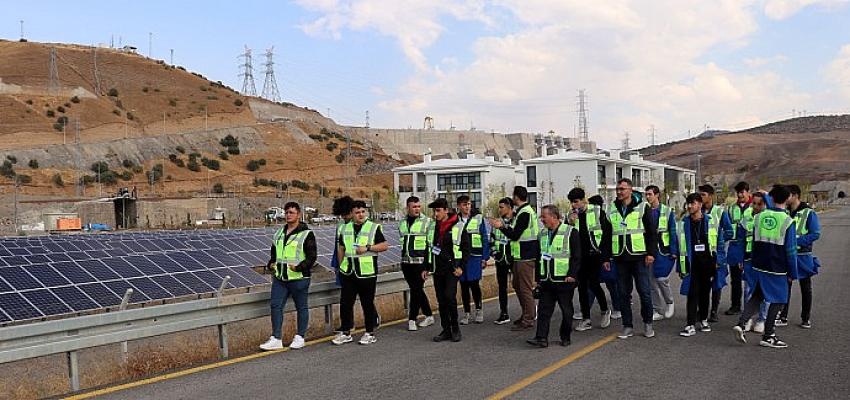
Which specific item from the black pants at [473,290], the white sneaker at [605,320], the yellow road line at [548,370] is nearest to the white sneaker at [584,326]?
→ the white sneaker at [605,320]

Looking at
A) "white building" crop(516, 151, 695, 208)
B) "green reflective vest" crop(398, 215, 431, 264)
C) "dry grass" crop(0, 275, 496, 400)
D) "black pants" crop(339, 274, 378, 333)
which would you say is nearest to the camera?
"dry grass" crop(0, 275, 496, 400)

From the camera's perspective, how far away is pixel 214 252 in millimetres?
19750

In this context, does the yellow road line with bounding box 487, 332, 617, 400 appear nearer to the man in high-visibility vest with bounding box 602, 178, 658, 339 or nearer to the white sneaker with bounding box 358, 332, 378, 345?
the man in high-visibility vest with bounding box 602, 178, 658, 339

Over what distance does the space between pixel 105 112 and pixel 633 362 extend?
99.6 metres

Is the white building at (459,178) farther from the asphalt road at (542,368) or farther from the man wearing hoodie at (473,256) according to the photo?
the asphalt road at (542,368)

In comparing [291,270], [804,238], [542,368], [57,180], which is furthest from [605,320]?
[57,180]

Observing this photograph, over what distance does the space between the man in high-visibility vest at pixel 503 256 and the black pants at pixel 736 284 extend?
3441mm

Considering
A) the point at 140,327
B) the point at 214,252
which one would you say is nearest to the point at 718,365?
the point at 140,327

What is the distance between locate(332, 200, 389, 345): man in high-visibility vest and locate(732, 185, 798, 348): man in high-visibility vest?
4638 mm

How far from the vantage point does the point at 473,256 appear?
11945 mm

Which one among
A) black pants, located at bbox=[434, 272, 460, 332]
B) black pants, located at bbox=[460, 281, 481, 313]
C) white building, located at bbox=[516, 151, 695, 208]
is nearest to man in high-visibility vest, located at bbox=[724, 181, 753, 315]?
black pants, located at bbox=[460, 281, 481, 313]

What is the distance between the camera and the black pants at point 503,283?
11992mm

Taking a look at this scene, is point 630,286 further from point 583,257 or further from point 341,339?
point 341,339

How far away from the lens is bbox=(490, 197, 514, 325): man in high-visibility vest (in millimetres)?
11867
